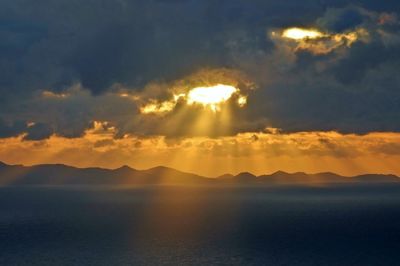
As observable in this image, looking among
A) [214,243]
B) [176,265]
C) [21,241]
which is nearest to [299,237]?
[214,243]

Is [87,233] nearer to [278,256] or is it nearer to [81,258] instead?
[81,258]

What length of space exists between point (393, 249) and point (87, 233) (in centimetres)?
9162

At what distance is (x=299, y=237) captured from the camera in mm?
164625

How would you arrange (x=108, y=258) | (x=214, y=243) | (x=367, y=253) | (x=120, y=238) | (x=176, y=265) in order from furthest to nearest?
(x=120, y=238) < (x=214, y=243) < (x=367, y=253) < (x=108, y=258) < (x=176, y=265)

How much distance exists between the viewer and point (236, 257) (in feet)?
412

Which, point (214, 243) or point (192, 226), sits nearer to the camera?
point (214, 243)

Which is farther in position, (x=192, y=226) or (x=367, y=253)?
(x=192, y=226)

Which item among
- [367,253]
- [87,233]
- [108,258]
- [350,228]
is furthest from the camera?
[350,228]

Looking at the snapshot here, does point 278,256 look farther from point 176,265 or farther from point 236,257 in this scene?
point 176,265

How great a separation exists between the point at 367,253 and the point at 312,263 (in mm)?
20431

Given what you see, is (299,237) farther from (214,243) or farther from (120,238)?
(120,238)

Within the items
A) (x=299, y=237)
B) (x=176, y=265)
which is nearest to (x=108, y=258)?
(x=176, y=265)

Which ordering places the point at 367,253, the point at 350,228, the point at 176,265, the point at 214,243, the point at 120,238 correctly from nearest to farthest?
the point at 176,265, the point at 367,253, the point at 214,243, the point at 120,238, the point at 350,228

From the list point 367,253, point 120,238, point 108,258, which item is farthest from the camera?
point 120,238
